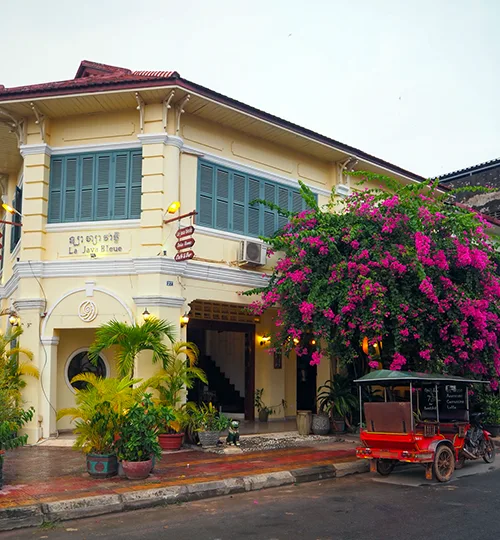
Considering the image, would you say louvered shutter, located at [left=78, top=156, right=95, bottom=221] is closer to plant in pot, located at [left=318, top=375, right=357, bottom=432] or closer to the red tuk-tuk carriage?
the red tuk-tuk carriage

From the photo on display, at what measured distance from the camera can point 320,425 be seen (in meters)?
16.0

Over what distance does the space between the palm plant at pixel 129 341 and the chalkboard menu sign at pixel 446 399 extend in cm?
549

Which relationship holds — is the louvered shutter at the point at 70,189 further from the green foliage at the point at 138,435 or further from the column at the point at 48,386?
the green foliage at the point at 138,435

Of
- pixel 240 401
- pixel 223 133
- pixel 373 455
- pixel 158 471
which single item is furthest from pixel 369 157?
pixel 158 471

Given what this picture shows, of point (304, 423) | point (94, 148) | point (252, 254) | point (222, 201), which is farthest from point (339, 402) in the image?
point (94, 148)

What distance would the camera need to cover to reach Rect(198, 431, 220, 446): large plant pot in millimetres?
13336

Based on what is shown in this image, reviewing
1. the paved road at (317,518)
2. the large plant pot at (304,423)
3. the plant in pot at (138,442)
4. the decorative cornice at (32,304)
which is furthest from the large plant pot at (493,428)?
the decorative cornice at (32,304)

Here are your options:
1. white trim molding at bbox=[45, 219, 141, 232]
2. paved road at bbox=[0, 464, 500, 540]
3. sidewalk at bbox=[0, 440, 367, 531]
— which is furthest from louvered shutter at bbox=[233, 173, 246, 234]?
paved road at bbox=[0, 464, 500, 540]

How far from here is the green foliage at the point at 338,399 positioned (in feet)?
53.2

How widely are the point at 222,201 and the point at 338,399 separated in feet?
19.5

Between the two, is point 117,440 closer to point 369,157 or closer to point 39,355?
point 39,355

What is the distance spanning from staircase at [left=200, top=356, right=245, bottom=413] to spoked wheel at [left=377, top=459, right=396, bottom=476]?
26.5 ft

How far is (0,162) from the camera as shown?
18.0m

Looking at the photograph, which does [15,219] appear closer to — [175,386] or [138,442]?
[175,386]
